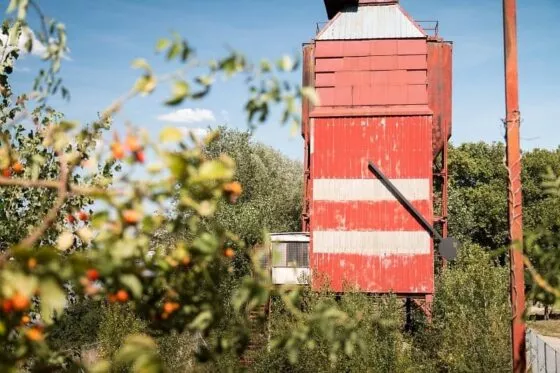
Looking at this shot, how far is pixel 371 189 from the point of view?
23047mm

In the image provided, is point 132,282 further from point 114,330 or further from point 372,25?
point 372,25

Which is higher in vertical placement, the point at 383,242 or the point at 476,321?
the point at 383,242

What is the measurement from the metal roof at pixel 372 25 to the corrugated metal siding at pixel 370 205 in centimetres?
421

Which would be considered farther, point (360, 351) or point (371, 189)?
point (371, 189)

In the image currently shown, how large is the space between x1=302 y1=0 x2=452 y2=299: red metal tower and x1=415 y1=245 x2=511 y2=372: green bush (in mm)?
1994

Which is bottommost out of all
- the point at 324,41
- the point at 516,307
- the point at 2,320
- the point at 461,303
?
the point at 461,303

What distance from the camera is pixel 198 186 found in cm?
277

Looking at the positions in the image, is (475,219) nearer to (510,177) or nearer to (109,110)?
(510,177)

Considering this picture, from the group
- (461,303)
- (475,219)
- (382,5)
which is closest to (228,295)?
(461,303)

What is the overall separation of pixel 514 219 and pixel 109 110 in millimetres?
5939

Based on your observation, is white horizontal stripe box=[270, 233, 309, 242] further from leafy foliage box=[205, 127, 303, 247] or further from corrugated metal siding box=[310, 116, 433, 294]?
leafy foliage box=[205, 127, 303, 247]

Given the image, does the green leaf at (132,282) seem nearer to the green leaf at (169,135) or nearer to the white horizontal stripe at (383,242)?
the green leaf at (169,135)

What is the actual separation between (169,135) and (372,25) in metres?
24.0

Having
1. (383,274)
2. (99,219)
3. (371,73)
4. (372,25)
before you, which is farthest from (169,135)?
(372,25)
